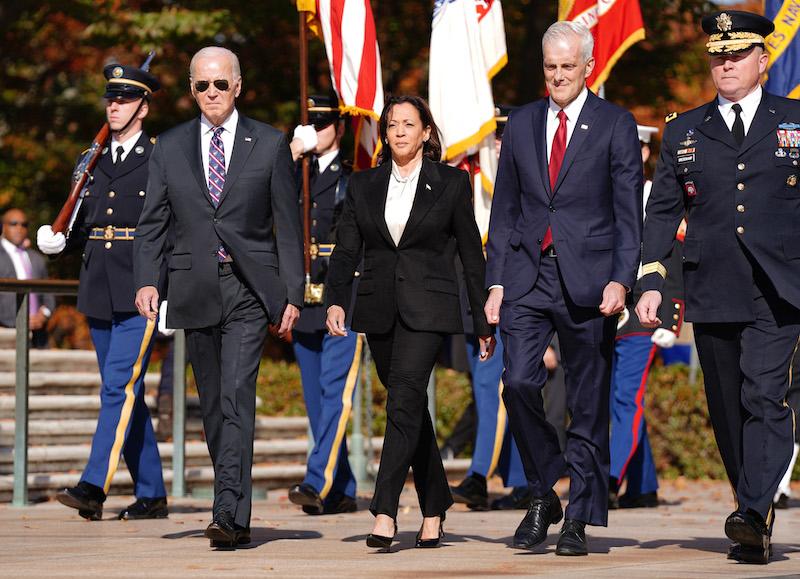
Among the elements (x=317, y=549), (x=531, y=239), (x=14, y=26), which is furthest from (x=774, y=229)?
(x=14, y=26)

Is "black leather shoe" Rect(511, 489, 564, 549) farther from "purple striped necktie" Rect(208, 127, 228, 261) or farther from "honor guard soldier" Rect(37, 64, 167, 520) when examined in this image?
"honor guard soldier" Rect(37, 64, 167, 520)

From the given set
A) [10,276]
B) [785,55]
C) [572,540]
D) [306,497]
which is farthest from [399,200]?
[10,276]

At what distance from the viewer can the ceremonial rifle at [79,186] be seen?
975cm

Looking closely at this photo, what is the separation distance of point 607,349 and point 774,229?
35.9 inches

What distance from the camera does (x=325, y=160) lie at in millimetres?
10461

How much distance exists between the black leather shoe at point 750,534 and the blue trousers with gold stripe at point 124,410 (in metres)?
3.72

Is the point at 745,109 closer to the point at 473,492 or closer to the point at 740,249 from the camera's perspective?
the point at 740,249

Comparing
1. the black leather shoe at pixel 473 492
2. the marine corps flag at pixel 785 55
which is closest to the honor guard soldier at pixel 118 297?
the black leather shoe at pixel 473 492

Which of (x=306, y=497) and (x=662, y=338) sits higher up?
(x=662, y=338)

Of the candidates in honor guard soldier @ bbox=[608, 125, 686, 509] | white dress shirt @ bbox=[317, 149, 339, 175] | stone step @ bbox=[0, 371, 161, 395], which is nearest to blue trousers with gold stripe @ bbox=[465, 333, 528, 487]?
honor guard soldier @ bbox=[608, 125, 686, 509]

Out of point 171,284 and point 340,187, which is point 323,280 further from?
point 171,284

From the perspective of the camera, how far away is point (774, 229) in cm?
750

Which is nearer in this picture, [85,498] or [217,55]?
[217,55]

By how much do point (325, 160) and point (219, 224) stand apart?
2.65 meters
